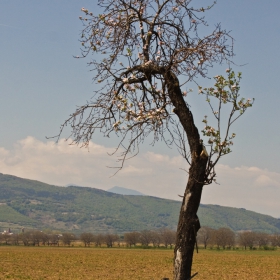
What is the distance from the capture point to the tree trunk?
22.5 ft

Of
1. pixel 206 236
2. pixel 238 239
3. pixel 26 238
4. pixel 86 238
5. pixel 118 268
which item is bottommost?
pixel 118 268

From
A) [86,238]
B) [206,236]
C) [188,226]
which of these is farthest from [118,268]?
[206,236]

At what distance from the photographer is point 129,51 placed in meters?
7.50

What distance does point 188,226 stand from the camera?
687 cm

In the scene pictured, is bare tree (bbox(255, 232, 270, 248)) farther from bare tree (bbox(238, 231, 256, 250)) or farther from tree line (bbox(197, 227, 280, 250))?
bare tree (bbox(238, 231, 256, 250))

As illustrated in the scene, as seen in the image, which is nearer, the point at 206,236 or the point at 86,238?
the point at 86,238

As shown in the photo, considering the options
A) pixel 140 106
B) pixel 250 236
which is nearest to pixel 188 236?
pixel 140 106

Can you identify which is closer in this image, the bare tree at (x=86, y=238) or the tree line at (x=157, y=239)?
the tree line at (x=157, y=239)

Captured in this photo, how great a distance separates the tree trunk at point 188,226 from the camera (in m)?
6.84

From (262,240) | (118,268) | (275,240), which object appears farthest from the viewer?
(275,240)

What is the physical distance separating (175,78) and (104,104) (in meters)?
1.26

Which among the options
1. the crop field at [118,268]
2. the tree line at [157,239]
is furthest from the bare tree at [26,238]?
the crop field at [118,268]

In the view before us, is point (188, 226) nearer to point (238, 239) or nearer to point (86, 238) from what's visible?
point (238, 239)

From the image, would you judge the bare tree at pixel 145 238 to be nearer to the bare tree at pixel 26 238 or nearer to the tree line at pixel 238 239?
the tree line at pixel 238 239
